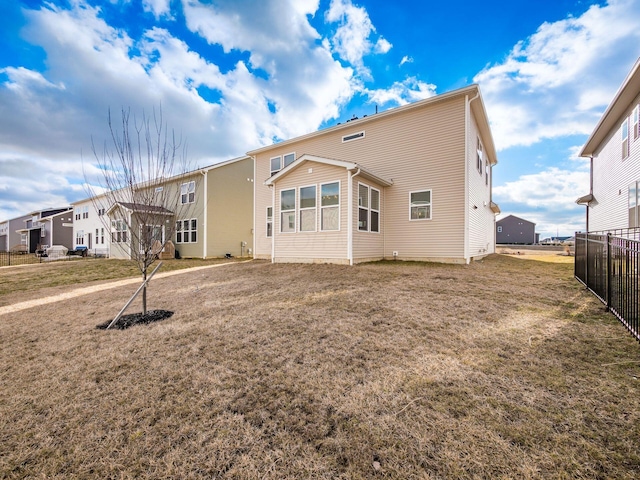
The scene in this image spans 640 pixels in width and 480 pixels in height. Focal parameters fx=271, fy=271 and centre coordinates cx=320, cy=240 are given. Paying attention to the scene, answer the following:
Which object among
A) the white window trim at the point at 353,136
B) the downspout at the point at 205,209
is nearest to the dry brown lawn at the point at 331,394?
the white window trim at the point at 353,136

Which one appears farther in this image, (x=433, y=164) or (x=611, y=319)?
(x=433, y=164)

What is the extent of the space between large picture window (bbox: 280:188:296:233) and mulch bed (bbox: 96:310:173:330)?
6370 millimetres

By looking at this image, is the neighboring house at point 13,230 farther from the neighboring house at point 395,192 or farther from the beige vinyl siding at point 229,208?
the neighboring house at point 395,192

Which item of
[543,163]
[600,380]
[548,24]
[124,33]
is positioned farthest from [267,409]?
[543,163]

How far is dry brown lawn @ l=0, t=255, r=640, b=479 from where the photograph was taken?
1.74m

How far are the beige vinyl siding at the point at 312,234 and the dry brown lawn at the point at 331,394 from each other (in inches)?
201

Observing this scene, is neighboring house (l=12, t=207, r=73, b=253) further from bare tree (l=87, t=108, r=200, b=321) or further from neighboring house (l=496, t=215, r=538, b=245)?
neighboring house (l=496, t=215, r=538, b=245)

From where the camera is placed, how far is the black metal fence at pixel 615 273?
3.54 meters

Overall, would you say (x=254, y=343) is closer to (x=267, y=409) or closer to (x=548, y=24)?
(x=267, y=409)

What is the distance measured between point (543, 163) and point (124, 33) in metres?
24.0

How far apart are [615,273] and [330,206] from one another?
24.2 feet

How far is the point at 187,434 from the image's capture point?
2014 mm

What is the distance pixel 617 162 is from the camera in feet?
40.3

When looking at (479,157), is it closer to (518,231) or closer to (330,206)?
(330,206)
